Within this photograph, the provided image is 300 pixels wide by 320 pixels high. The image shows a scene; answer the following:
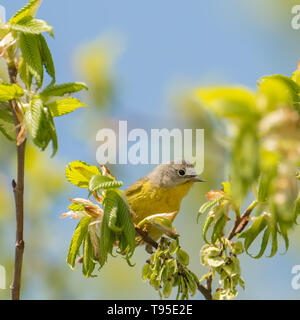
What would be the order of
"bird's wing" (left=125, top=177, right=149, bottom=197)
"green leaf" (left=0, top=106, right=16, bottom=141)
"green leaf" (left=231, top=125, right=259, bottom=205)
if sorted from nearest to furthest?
"green leaf" (left=231, top=125, right=259, bottom=205) < "green leaf" (left=0, top=106, right=16, bottom=141) < "bird's wing" (left=125, top=177, right=149, bottom=197)

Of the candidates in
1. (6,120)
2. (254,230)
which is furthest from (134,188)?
(6,120)

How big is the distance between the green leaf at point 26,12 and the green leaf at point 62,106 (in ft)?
1.35

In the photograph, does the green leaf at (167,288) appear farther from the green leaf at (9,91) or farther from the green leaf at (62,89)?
the green leaf at (9,91)

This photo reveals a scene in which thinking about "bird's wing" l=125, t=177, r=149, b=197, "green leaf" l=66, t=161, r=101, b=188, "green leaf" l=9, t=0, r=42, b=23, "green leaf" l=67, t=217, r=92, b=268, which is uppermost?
"green leaf" l=9, t=0, r=42, b=23

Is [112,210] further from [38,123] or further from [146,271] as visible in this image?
[38,123]

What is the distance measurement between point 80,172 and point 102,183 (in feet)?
0.80

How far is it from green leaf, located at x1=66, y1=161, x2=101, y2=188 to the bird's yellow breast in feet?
8.15

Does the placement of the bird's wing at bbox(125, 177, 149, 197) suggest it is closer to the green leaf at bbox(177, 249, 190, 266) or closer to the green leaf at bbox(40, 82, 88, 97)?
the green leaf at bbox(177, 249, 190, 266)

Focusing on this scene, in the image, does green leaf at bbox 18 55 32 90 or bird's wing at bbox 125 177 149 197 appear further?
bird's wing at bbox 125 177 149 197

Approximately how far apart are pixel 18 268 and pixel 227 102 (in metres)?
1.43

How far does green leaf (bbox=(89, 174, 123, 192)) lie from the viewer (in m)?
2.53

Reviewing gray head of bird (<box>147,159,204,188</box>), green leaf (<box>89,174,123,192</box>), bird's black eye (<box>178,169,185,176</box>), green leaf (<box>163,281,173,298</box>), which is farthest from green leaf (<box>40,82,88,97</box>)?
bird's black eye (<box>178,169,185,176</box>)

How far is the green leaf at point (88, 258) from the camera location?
109 inches

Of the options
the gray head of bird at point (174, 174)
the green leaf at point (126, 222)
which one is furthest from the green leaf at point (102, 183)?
the gray head of bird at point (174, 174)
